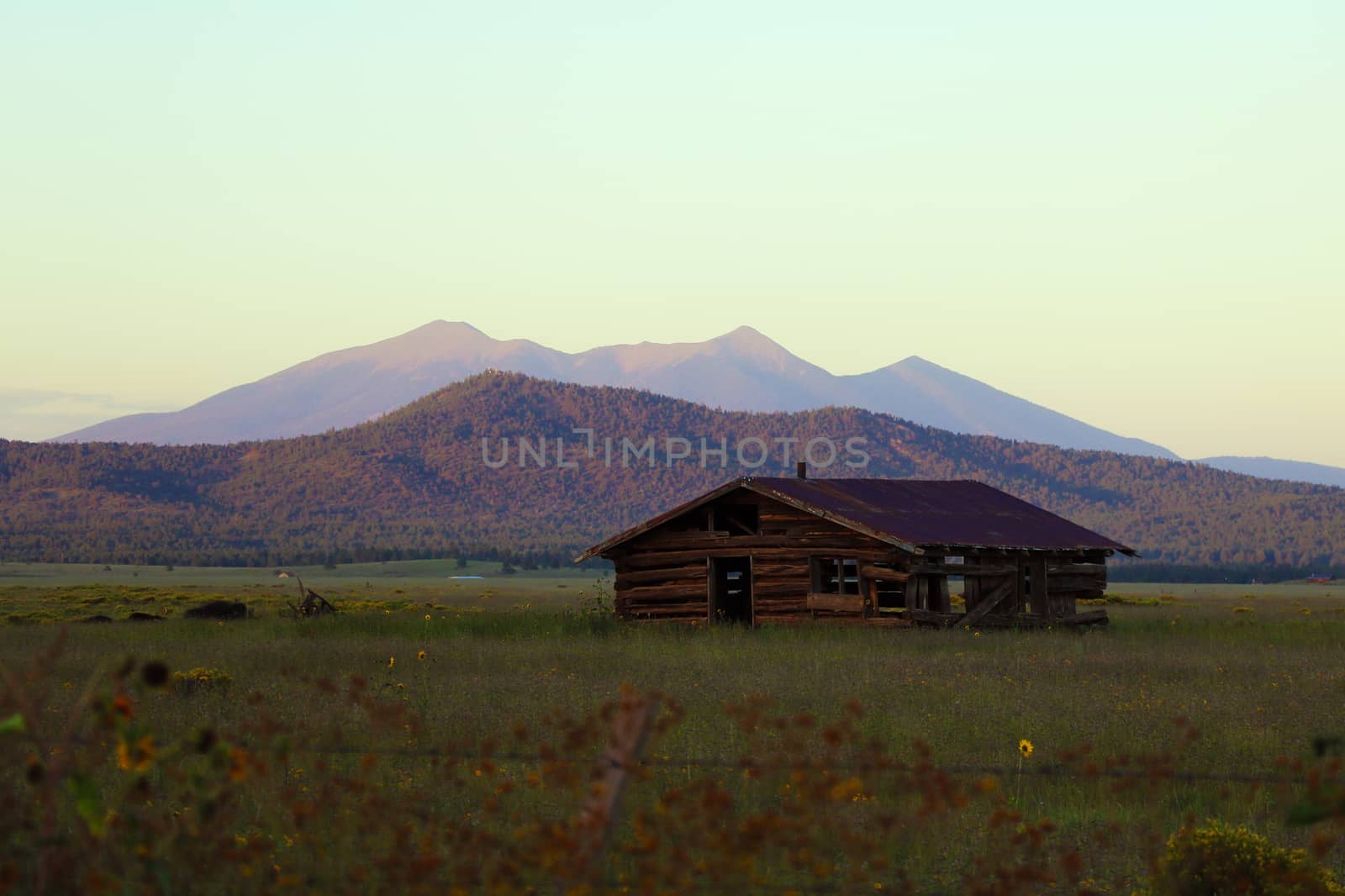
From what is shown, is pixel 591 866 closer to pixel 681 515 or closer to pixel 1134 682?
pixel 1134 682

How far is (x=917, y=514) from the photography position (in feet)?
109

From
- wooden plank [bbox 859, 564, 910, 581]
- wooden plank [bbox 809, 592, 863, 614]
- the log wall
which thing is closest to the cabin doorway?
the log wall

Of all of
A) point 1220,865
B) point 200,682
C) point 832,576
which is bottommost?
point 1220,865

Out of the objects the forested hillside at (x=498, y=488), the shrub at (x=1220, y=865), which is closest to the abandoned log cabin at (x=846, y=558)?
the shrub at (x=1220, y=865)

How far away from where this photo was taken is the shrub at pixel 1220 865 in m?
8.16

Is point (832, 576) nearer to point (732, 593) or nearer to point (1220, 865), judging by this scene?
point (732, 593)

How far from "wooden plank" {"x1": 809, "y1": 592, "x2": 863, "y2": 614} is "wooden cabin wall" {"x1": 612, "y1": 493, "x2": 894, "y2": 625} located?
0.04 meters

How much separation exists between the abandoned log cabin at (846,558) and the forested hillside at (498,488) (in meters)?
107

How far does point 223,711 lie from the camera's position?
618 inches

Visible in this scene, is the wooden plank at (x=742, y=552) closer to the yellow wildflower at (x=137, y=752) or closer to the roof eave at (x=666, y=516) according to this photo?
the roof eave at (x=666, y=516)

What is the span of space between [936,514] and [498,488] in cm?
15092

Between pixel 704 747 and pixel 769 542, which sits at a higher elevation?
pixel 769 542

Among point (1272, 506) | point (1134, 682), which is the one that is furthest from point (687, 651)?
point (1272, 506)

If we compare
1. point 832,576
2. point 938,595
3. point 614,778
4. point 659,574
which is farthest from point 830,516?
point 614,778
